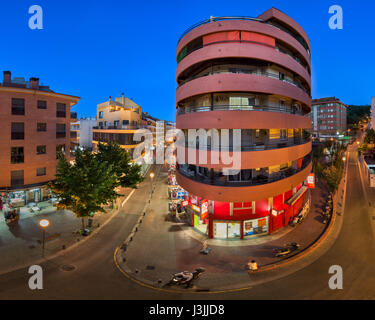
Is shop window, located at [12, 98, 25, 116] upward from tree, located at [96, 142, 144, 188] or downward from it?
upward

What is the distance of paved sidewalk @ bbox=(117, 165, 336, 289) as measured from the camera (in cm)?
1553

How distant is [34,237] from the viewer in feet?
67.3

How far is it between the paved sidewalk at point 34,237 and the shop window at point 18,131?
957cm

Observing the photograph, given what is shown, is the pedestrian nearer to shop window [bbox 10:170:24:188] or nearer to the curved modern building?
the curved modern building

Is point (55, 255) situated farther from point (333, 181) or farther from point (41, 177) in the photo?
point (333, 181)

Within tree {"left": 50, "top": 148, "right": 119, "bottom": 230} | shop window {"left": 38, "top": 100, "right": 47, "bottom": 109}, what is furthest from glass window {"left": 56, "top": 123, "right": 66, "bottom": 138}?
tree {"left": 50, "top": 148, "right": 119, "bottom": 230}

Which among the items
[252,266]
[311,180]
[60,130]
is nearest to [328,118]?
[311,180]

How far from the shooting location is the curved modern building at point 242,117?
19.7 meters

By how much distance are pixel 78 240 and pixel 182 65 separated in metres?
20.2

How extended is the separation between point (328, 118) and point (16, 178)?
12803cm

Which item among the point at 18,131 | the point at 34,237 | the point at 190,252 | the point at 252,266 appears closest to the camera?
the point at 252,266

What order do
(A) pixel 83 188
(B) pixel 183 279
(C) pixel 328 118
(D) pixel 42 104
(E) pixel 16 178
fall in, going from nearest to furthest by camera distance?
(B) pixel 183 279 → (A) pixel 83 188 → (E) pixel 16 178 → (D) pixel 42 104 → (C) pixel 328 118

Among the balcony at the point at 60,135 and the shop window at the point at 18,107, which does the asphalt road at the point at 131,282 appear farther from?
the shop window at the point at 18,107

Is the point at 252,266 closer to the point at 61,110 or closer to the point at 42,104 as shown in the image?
the point at 42,104
